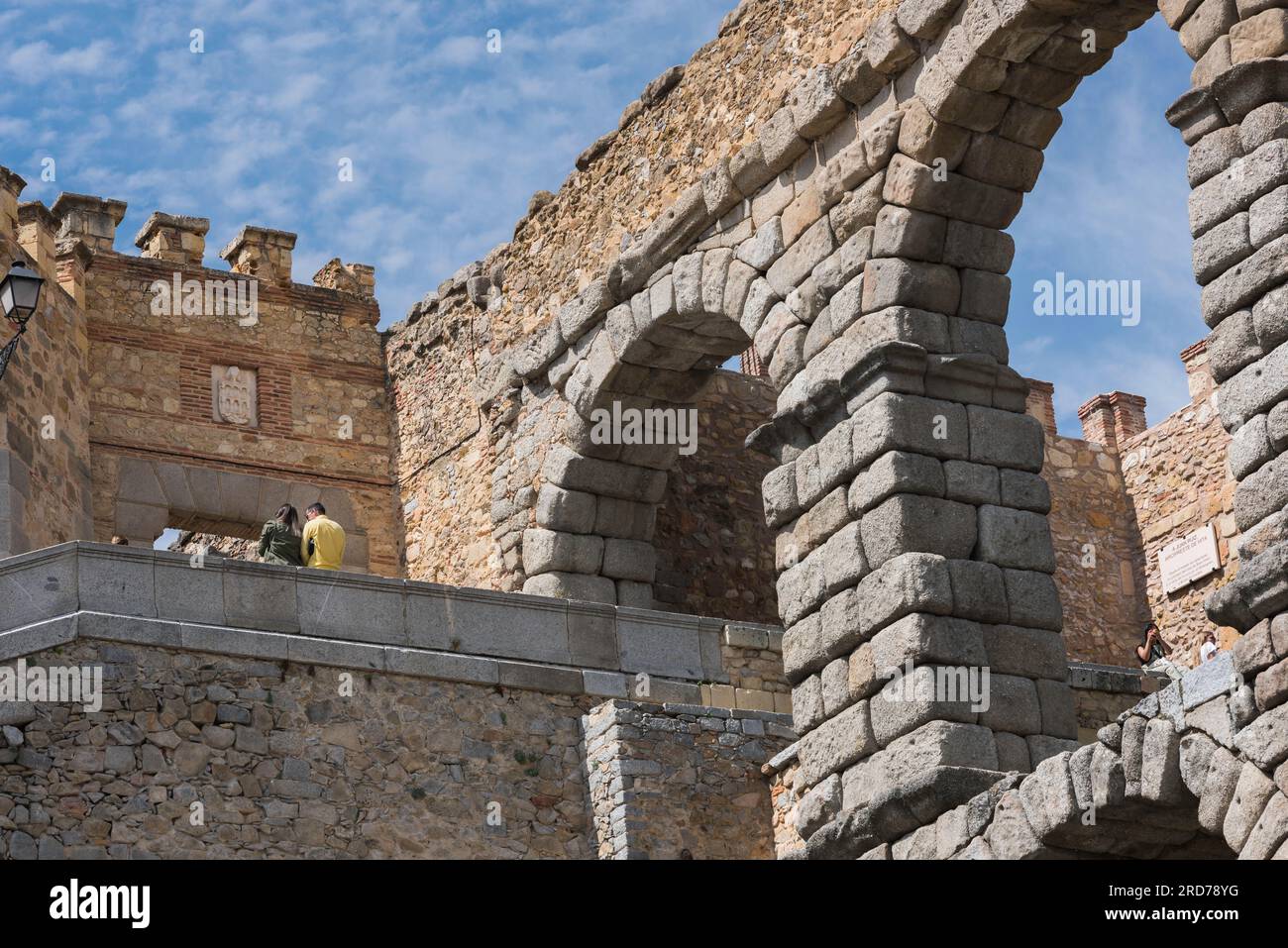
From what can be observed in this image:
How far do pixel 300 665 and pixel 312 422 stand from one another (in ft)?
20.1

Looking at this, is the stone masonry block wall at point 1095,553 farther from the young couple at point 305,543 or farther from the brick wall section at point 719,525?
the young couple at point 305,543

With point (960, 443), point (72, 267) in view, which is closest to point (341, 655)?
point (960, 443)

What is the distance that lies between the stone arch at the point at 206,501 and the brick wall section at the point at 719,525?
99.8 inches

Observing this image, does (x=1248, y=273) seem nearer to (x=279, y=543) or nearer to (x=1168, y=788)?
(x=1168, y=788)

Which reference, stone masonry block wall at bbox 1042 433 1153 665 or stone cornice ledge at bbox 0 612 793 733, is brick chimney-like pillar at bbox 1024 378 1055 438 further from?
stone cornice ledge at bbox 0 612 793 733

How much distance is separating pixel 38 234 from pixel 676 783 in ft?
23.1

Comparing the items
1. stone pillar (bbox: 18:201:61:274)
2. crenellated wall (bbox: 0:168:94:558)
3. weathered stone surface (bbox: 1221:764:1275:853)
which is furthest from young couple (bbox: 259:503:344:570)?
weathered stone surface (bbox: 1221:764:1275:853)

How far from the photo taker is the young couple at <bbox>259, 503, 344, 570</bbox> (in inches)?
507

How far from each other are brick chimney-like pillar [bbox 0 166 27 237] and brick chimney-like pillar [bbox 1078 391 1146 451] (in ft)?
35.2

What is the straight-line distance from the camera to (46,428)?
1543cm

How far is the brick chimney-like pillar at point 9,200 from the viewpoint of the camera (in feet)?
50.0

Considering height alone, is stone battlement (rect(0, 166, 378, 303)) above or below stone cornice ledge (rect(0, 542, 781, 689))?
above
